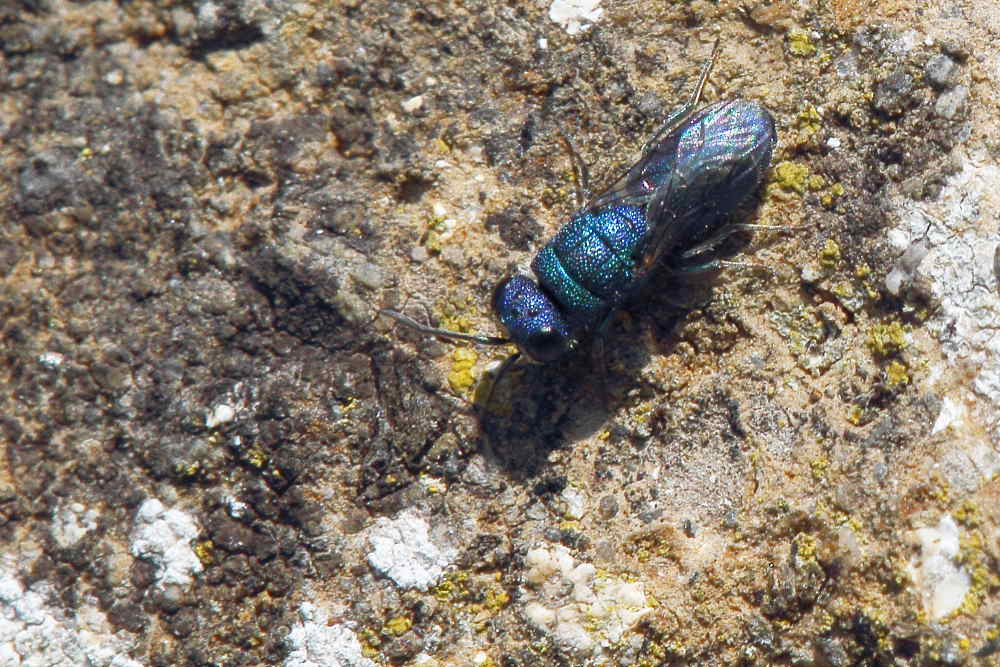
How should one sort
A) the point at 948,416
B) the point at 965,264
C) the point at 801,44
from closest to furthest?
the point at 948,416 → the point at 965,264 → the point at 801,44

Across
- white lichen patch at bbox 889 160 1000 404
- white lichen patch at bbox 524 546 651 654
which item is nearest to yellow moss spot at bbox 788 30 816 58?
white lichen patch at bbox 889 160 1000 404

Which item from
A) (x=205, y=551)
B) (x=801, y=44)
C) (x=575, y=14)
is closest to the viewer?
(x=205, y=551)

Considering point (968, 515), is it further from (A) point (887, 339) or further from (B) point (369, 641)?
(B) point (369, 641)

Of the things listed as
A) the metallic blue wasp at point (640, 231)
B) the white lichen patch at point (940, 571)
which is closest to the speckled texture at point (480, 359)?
the white lichen patch at point (940, 571)

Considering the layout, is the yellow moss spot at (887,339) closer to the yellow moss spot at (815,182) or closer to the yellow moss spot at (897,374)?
the yellow moss spot at (897,374)

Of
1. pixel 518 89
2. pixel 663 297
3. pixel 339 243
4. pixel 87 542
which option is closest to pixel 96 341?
pixel 87 542

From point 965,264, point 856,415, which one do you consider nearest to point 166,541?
point 856,415

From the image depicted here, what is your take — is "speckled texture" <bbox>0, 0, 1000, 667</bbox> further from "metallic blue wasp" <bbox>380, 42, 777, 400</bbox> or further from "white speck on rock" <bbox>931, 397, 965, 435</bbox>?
"metallic blue wasp" <bbox>380, 42, 777, 400</bbox>

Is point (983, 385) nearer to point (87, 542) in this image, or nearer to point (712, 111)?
point (712, 111)
